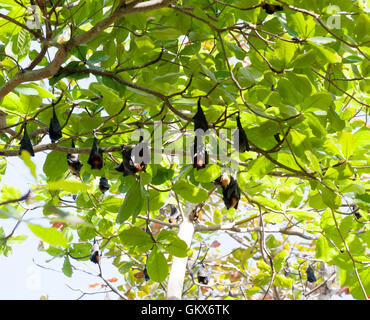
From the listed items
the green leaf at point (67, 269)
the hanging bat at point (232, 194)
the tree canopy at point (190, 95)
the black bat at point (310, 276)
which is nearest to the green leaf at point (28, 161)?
the tree canopy at point (190, 95)

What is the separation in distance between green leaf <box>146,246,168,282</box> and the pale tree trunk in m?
1.20

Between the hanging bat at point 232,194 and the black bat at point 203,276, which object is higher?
the black bat at point 203,276

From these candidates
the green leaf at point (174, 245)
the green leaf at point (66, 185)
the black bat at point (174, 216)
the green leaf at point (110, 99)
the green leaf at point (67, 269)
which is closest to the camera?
the green leaf at point (66, 185)

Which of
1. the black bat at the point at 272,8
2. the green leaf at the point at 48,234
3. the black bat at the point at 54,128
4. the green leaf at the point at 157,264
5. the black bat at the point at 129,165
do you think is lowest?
the green leaf at the point at 48,234

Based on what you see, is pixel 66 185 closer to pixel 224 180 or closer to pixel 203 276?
pixel 224 180

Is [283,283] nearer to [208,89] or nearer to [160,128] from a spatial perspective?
[160,128]

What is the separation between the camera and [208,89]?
4.86ft

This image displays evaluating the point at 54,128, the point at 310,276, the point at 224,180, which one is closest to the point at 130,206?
the point at 54,128

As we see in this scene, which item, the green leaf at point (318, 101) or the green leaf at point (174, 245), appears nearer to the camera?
the green leaf at point (318, 101)

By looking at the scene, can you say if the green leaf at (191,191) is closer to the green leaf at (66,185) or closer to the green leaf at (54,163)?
the green leaf at (54,163)

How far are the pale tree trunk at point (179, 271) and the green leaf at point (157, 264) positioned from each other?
120 cm

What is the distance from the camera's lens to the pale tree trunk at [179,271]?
310cm
